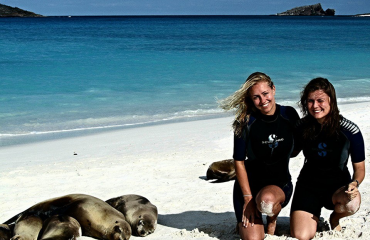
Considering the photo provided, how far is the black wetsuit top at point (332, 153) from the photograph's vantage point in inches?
156

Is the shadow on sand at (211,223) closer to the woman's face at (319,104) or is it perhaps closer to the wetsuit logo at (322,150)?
the wetsuit logo at (322,150)

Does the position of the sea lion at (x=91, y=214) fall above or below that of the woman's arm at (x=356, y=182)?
below

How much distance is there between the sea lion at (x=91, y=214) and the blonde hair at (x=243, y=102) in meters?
1.45

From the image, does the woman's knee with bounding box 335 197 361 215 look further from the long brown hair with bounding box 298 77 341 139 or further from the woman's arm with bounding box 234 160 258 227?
the woman's arm with bounding box 234 160 258 227

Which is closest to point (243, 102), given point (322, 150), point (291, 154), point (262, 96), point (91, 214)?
point (262, 96)

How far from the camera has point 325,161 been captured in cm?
411

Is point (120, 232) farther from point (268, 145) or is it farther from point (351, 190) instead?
point (351, 190)

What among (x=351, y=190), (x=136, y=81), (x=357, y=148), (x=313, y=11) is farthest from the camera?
(x=313, y=11)

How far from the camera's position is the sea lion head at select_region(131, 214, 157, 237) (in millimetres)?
4609

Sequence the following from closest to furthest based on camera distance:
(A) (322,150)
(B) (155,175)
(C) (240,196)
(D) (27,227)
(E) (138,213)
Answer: (A) (322,150) → (C) (240,196) → (D) (27,227) → (E) (138,213) → (B) (155,175)

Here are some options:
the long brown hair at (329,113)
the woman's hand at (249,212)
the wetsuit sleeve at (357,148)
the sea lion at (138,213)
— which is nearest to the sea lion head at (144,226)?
the sea lion at (138,213)

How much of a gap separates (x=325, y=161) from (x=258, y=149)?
591 millimetres

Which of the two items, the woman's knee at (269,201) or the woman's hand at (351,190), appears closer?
the woman's hand at (351,190)

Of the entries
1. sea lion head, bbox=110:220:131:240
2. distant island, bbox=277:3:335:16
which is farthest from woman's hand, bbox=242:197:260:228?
distant island, bbox=277:3:335:16
